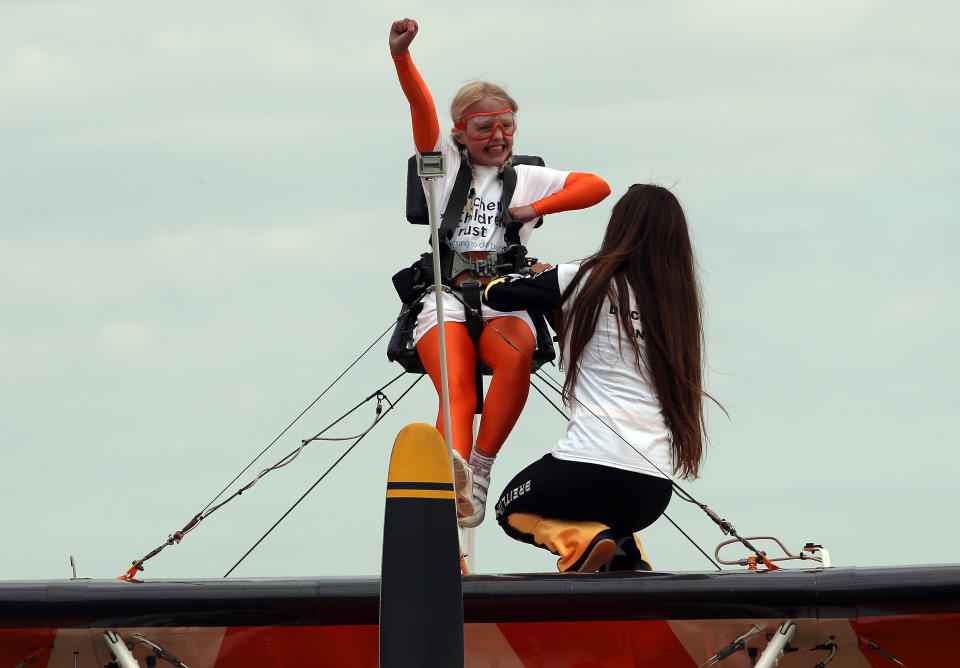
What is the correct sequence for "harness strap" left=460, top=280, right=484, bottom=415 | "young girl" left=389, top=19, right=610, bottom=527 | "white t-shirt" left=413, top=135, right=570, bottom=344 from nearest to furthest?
"young girl" left=389, top=19, right=610, bottom=527
"harness strap" left=460, top=280, right=484, bottom=415
"white t-shirt" left=413, top=135, right=570, bottom=344

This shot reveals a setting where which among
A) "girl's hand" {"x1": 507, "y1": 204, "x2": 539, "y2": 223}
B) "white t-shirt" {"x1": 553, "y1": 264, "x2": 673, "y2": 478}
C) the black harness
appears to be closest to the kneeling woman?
"white t-shirt" {"x1": 553, "y1": 264, "x2": 673, "y2": 478}

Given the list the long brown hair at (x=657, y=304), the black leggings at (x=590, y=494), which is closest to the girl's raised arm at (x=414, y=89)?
the long brown hair at (x=657, y=304)

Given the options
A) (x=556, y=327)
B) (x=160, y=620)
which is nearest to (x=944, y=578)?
(x=556, y=327)

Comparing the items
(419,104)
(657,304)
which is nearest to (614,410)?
(657,304)

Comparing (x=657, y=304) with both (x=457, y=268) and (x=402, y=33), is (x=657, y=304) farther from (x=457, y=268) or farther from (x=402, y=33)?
(x=402, y=33)

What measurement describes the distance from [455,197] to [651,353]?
173 centimetres

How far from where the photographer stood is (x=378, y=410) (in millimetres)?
9094

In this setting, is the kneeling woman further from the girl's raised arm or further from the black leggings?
the girl's raised arm

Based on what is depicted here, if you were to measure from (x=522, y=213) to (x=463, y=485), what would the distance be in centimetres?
160

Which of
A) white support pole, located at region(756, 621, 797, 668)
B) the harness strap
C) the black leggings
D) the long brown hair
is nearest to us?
white support pole, located at region(756, 621, 797, 668)

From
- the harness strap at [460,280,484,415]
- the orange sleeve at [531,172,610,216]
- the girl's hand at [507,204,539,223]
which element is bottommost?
the harness strap at [460,280,484,415]

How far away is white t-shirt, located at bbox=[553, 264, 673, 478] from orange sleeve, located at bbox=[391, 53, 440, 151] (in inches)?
51.1

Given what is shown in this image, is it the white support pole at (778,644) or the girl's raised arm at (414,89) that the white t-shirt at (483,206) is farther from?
the white support pole at (778,644)

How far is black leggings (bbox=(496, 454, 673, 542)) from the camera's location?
23.5ft
